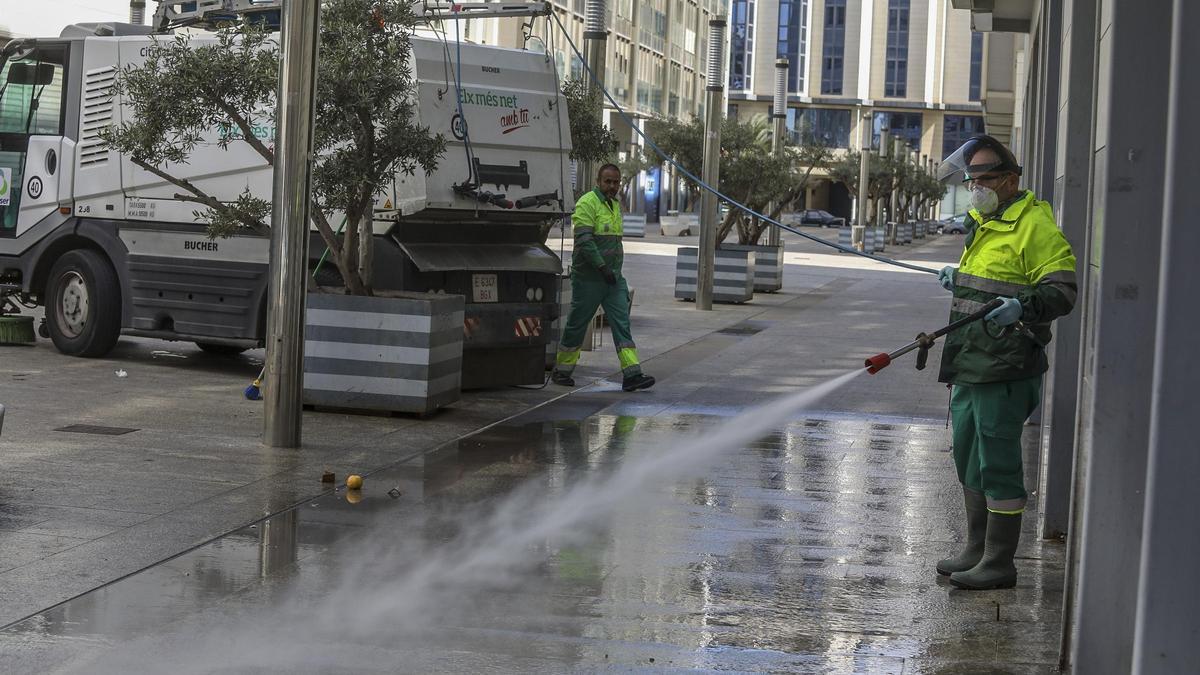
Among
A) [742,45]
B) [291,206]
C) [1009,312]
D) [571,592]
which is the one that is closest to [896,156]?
[742,45]

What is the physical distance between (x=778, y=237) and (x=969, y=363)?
78.7 feet

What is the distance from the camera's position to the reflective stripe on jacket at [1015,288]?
6711 millimetres

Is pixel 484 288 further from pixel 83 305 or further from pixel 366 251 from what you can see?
pixel 83 305

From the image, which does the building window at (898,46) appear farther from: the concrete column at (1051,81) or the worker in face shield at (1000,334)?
the worker in face shield at (1000,334)

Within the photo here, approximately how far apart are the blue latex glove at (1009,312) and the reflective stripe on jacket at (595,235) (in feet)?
23.9

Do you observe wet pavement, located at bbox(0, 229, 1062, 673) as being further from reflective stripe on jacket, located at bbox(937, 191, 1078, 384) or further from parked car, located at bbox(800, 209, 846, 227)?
parked car, located at bbox(800, 209, 846, 227)

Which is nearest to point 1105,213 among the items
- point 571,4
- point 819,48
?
point 571,4

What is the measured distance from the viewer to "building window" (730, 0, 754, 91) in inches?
4783

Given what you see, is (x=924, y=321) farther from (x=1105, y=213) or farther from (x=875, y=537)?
(x=1105, y=213)

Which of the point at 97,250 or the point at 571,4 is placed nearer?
the point at 97,250

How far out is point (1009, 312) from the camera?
664 centimetres

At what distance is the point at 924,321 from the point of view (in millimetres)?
24312

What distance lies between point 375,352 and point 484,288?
181cm

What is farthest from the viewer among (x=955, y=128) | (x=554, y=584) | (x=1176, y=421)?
(x=955, y=128)
